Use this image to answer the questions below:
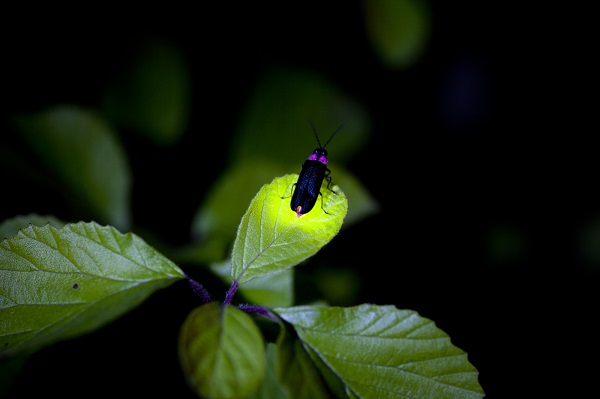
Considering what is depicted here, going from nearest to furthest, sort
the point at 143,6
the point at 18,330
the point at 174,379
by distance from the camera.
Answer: the point at 18,330 → the point at 174,379 → the point at 143,6

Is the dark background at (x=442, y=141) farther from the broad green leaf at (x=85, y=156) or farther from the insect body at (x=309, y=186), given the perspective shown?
the insect body at (x=309, y=186)

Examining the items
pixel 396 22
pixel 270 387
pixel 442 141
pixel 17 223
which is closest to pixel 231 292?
pixel 270 387

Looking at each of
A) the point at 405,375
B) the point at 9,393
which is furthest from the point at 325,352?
the point at 9,393

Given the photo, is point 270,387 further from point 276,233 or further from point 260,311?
point 276,233

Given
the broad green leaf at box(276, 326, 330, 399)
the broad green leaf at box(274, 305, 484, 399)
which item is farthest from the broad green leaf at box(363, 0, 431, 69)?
the broad green leaf at box(276, 326, 330, 399)

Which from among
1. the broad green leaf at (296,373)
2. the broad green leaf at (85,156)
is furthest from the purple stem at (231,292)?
the broad green leaf at (85,156)

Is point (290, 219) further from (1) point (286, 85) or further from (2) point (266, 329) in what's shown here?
(1) point (286, 85)
